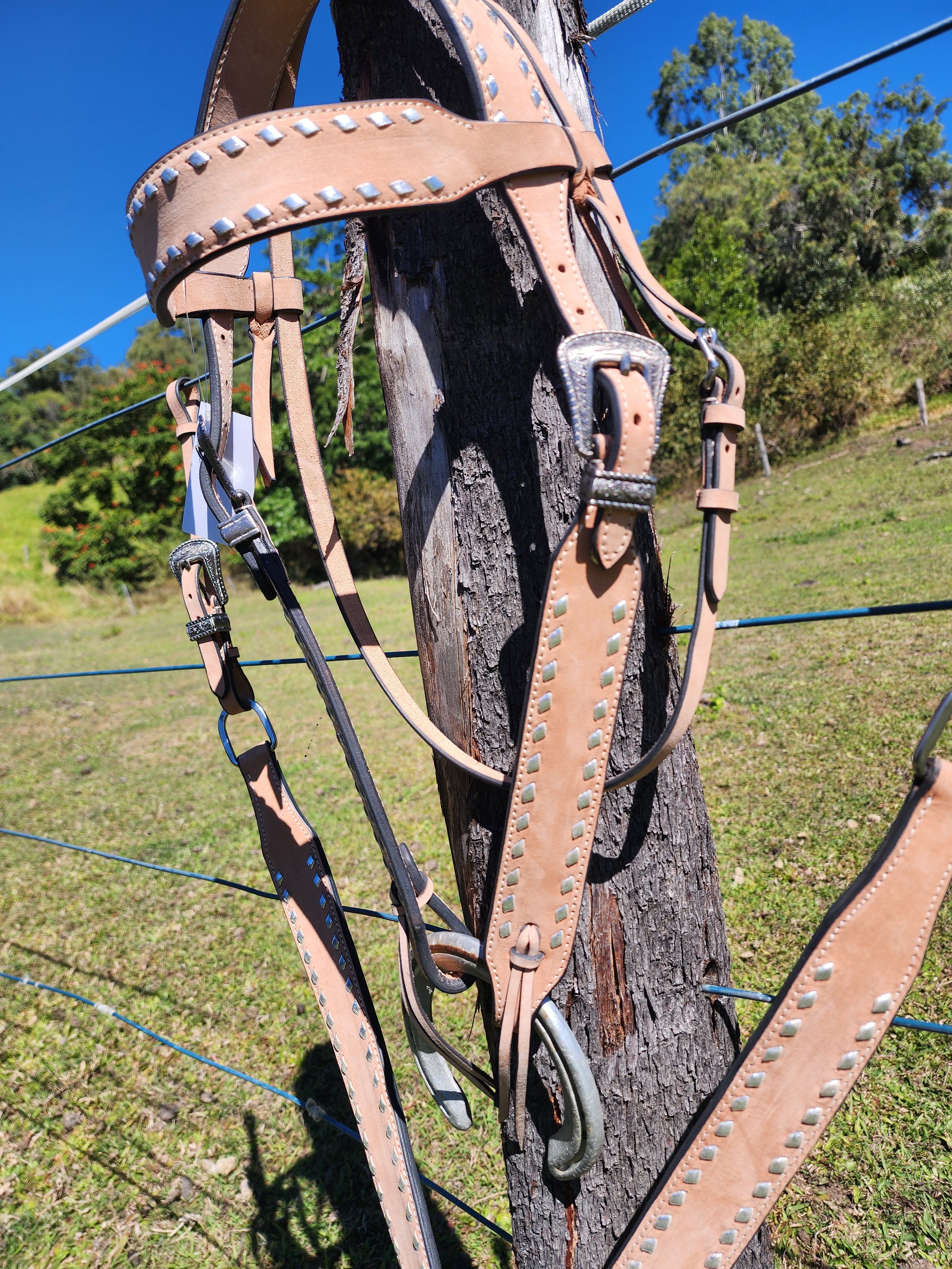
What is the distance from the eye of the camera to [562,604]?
0.79 meters

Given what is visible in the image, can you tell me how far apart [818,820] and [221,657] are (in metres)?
3.37

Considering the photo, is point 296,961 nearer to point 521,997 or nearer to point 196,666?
point 196,666

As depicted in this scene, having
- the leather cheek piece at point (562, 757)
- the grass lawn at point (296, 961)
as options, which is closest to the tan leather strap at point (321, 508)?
the leather cheek piece at point (562, 757)

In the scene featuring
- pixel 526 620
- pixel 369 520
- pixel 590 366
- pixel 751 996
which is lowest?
pixel 751 996

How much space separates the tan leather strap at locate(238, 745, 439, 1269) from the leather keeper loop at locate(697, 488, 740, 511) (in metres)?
0.63

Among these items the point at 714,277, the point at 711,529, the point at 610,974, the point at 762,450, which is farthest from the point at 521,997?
the point at 714,277

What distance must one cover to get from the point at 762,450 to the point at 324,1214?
55.3 feet

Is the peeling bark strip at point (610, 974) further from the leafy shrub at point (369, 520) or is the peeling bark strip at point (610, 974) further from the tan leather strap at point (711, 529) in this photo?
the leafy shrub at point (369, 520)

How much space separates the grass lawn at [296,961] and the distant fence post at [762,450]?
8.94 meters

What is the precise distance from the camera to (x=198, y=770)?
6195mm

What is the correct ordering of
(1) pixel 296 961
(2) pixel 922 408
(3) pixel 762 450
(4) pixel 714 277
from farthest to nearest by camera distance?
(4) pixel 714 277
(3) pixel 762 450
(2) pixel 922 408
(1) pixel 296 961

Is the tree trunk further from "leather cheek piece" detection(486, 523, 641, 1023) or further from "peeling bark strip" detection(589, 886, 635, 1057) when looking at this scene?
"leather cheek piece" detection(486, 523, 641, 1023)

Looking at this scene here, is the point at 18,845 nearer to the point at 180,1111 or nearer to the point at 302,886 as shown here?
the point at 180,1111

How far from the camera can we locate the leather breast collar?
2.50ft
